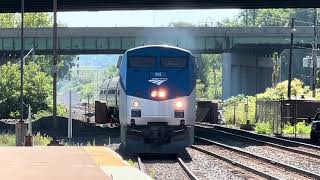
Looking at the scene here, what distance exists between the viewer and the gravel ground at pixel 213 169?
694 inches

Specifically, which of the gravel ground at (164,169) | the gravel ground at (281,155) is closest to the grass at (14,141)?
the gravel ground at (164,169)

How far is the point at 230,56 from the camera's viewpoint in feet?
265

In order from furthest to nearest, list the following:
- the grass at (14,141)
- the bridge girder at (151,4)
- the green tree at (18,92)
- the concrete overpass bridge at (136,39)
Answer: the concrete overpass bridge at (136,39), the green tree at (18,92), the bridge girder at (151,4), the grass at (14,141)

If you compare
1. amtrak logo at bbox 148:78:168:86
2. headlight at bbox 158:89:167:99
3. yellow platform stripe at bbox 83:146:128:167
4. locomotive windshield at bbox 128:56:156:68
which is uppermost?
locomotive windshield at bbox 128:56:156:68

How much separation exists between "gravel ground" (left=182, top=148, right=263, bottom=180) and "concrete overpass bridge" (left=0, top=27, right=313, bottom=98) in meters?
54.6

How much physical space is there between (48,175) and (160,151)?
1319 centimetres

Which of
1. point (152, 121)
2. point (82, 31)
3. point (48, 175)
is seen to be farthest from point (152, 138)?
point (82, 31)

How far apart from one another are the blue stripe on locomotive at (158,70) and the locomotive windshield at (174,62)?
4.5 inches

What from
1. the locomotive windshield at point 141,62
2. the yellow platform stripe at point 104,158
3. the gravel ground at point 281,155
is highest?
the locomotive windshield at point 141,62

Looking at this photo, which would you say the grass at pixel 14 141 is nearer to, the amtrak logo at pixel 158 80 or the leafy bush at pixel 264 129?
the amtrak logo at pixel 158 80

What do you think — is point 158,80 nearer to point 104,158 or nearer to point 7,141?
point 7,141

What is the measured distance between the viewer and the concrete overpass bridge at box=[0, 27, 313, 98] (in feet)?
257

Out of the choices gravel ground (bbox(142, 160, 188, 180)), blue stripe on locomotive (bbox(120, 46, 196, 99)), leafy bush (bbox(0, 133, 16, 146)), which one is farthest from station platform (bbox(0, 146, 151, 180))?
leafy bush (bbox(0, 133, 16, 146))

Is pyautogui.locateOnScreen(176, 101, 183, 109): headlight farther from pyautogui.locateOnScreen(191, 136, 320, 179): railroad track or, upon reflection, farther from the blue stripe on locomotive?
pyautogui.locateOnScreen(191, 136, 320, 179): railroad track
